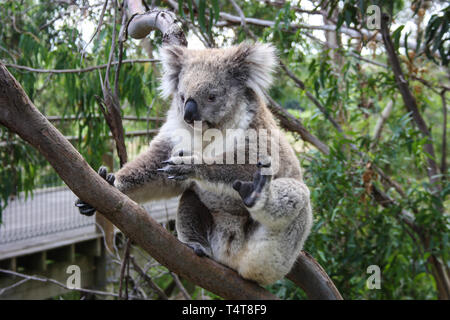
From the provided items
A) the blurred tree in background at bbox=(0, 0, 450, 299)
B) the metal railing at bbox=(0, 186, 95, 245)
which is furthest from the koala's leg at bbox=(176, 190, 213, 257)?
the metal railing at bbox=(0, 186, 95, 245)

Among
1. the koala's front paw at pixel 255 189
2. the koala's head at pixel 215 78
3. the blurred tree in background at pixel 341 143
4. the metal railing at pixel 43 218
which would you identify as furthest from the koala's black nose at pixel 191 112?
the metal railing at pixel 43 218

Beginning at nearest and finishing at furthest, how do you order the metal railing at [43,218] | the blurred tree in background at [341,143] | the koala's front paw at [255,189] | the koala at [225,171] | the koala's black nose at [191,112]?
the koala's front paw at [255,189] < the koala at [225,171] < the koala's black nose at [191,112] < the blurred tree in background at [341,143] < the metal railing at [43,218]

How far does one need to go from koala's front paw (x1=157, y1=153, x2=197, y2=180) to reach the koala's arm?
0.79 ft

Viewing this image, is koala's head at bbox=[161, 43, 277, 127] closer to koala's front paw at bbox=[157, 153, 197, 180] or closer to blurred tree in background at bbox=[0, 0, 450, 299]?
koala's front paw at bbox=[157, 153, 197, 180]

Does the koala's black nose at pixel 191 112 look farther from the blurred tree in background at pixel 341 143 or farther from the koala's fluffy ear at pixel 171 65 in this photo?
the blurred tree in background at pixel 341 143

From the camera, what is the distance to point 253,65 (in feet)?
6.73

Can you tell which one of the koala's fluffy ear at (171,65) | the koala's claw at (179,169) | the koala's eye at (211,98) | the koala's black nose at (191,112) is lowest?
the koala's claw at (179,169)

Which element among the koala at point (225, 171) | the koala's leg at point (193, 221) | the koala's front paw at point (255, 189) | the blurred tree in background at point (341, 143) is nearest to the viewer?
the koala's front paw at point (255, 189)

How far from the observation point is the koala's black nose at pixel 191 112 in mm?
1811

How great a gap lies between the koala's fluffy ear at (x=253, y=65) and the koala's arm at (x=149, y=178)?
20.3 inches

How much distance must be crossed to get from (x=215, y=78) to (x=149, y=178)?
0.58 m

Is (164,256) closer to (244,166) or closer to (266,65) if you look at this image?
(244,166)

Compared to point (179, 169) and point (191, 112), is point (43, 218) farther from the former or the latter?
point (179, 169)
